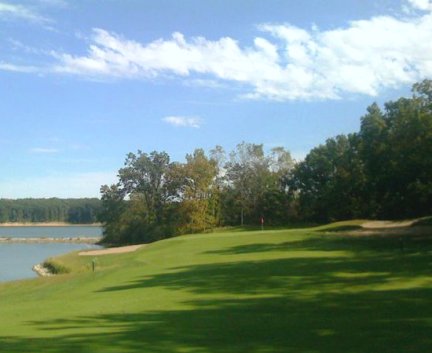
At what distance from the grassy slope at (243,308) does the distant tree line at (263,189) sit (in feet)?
117

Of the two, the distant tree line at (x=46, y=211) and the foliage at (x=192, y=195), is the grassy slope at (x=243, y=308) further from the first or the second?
the distant tree line at (x=46, y=211)

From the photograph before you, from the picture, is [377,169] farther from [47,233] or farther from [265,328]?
[47,233]

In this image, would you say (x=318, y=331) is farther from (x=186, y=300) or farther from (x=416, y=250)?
(x=416, y=250)

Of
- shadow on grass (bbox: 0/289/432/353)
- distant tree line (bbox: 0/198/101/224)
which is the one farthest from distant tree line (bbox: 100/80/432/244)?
distant tree line (bbox: 0/198/101/224)

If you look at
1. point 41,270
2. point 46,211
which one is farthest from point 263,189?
point 46,211

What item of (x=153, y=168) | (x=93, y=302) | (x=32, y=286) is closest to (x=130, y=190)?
(x=153, y=168)

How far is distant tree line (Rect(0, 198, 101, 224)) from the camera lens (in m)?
184

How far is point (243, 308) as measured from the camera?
14.6 m

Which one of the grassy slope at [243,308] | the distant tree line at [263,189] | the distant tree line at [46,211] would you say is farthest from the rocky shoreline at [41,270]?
the distant tree line at [46,211]

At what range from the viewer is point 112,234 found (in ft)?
295

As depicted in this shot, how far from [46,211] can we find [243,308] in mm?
181210

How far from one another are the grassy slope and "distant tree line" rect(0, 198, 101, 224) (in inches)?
6309

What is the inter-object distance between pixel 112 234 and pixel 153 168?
12.2 m

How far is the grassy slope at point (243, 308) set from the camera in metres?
10.2
